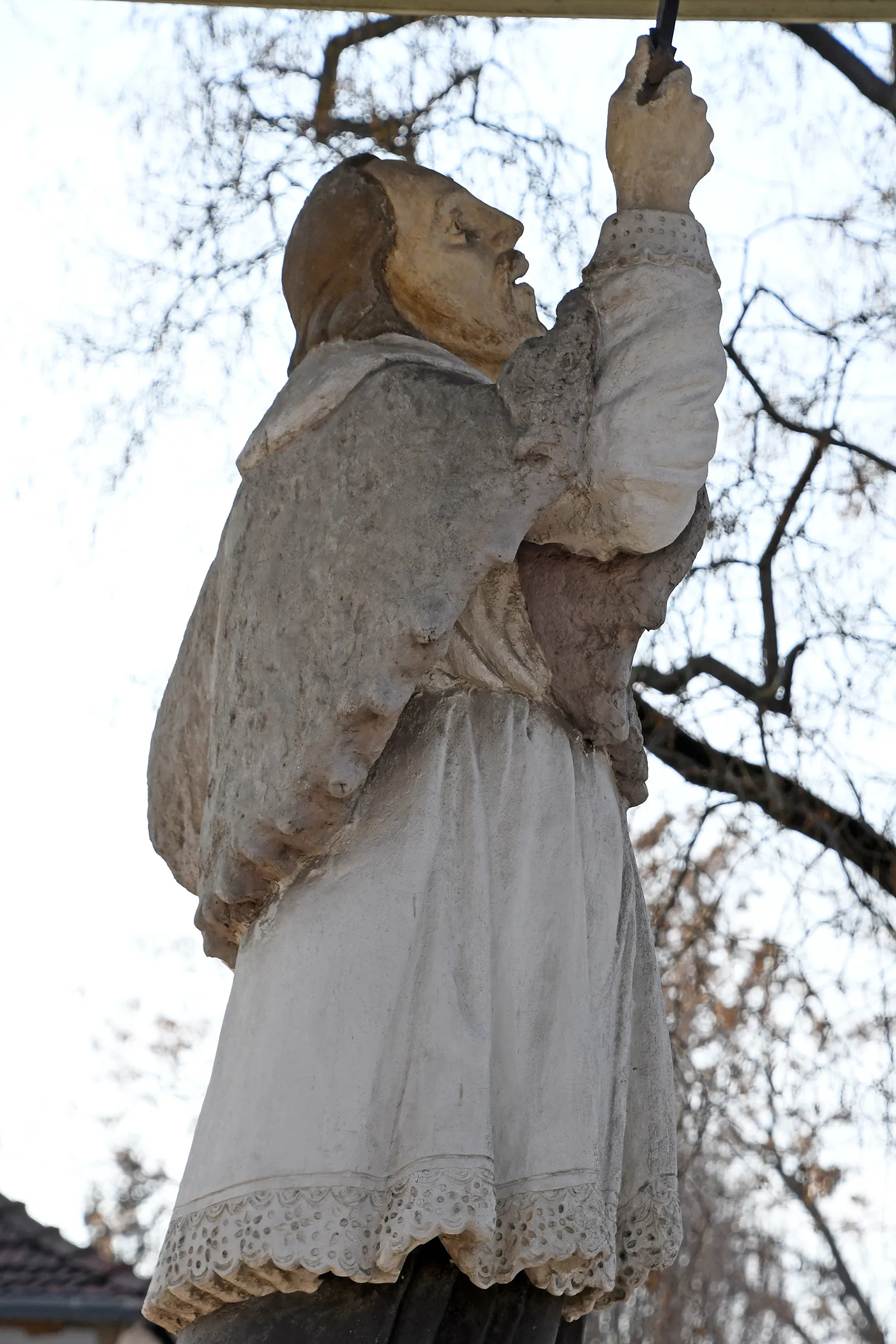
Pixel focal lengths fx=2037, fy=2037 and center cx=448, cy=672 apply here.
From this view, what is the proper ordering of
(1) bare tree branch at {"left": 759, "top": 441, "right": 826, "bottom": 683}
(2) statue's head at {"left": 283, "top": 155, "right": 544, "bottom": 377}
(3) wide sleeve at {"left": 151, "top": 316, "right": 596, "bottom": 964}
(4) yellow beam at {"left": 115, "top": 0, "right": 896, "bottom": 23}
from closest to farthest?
(3) wide sleeve at {"left": 151, "top": 316, "right": 596, "bottom": 964}
(2) statue's head at {"left": 283, "top": 155, "right": 544, "bottom": 377}
(4) yellow beam at {"left": 115, "top": 0, "right": 896, "bottom": 23}
(1) bare tree branch at {"left": 759, "top": 441, "right": 826, "bottom": 683}

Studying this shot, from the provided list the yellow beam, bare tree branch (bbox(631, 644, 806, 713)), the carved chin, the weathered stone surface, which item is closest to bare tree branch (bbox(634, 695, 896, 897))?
bare tree branch (bbox(631, 644, 806, 713))

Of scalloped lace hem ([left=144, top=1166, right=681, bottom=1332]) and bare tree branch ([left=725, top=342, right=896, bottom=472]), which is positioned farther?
bare tree branch ([left=725, top=342, right=896, bottom=472])

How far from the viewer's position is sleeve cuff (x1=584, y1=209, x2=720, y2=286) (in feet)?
10.3

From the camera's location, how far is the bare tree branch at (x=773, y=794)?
702 cm

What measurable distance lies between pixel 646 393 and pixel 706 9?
1289 millimetres

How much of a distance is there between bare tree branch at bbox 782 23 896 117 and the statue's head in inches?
154

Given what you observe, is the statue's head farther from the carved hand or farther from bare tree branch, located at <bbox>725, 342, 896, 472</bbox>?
bare tree branch, located at <bbox>725, 342, 896, 472</bbox>

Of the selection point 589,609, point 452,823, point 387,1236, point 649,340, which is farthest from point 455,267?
point 387,1236

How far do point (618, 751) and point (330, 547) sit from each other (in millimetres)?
623

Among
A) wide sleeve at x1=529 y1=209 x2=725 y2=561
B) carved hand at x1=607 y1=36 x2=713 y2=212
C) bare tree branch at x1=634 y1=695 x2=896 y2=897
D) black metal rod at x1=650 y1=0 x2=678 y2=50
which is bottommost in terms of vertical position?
wide sleeve at x1=529 y1=209 x2=725 y2=561

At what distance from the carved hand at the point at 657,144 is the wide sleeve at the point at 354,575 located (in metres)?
0.26

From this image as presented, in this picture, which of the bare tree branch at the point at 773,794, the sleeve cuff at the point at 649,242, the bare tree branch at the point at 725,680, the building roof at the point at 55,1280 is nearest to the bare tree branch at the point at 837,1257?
the bare tree branch at the point at 773,794

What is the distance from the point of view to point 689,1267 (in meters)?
7.62

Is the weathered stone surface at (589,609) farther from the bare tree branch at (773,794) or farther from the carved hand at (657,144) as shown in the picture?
the bare tree branch at (773,794)
